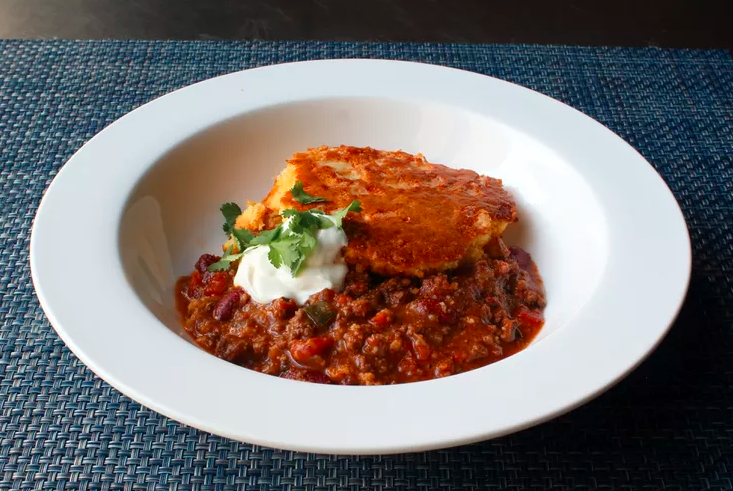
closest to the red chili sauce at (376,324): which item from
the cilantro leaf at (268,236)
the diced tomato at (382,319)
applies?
the diced tomato at (382,319)

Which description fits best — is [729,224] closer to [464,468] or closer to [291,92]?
[464,468]

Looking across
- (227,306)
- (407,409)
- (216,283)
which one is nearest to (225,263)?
(216,283)

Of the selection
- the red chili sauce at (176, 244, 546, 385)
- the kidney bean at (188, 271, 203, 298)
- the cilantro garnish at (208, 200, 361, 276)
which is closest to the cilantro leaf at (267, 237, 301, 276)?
the cilantro garnish at (208, 200, 361, 276)

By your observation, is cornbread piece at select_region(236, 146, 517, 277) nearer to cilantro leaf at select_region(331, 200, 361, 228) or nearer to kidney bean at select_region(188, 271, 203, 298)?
cilantro leaf at select_region(331, 200, 361, 228)

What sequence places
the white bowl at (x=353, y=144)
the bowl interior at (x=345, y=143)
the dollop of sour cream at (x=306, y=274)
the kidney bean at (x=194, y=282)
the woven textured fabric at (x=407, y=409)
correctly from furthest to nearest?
the kidney bean at (x=194, y=282)
the bowl interior at (x=345, y=143)
the dollop of sour cream at (x=306, y=274)
the woven textured fabric at (x=407, y=409)
the white bowl at (x=353, y=144)

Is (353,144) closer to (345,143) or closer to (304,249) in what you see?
(345,143)

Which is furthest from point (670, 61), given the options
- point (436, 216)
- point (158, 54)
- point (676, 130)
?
point (158, 54)

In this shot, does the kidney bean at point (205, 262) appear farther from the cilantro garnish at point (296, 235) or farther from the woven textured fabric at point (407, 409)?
the woven textured fabric at point (407, 409)

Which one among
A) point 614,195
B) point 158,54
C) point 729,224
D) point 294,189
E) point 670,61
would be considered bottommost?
point 158,54
